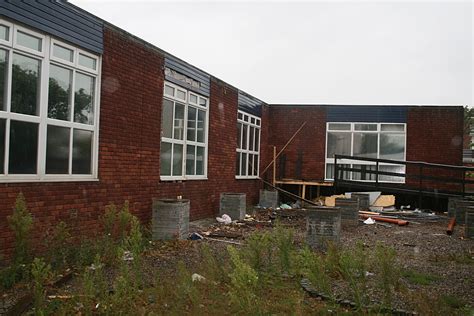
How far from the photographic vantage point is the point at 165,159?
10289mm

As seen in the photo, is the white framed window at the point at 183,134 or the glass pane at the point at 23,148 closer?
the glass pane at the point at 23,148

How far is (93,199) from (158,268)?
2.01 m

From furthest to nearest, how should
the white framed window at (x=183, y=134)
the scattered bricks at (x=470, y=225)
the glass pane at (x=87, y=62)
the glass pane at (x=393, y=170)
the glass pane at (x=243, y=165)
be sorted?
the glass pane at (x=393, y=170)
the glass pane at (x=243, y=165)
the white framed window at (x=183, y=134)
the scattered bricks at (x=470, y=225)
the glass pane at (x=87, y=62)

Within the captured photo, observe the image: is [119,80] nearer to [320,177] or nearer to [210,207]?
[210,207]

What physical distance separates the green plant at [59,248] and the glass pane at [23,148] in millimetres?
929

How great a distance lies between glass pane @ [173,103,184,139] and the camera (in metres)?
10.7

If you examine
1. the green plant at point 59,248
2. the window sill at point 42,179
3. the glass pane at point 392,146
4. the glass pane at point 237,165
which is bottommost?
the green plant at point 59,248

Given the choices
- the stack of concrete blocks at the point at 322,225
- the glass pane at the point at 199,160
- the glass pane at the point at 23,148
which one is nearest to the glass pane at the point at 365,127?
the glass pane at the point at 199,160

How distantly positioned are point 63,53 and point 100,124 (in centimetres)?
134

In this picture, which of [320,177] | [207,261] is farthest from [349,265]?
[320,177]

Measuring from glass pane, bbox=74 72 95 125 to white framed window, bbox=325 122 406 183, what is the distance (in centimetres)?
1186

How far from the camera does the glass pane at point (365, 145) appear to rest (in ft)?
58.4

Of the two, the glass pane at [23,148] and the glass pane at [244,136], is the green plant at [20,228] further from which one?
the glass pane at [244,136]

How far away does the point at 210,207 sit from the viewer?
12555 mm
